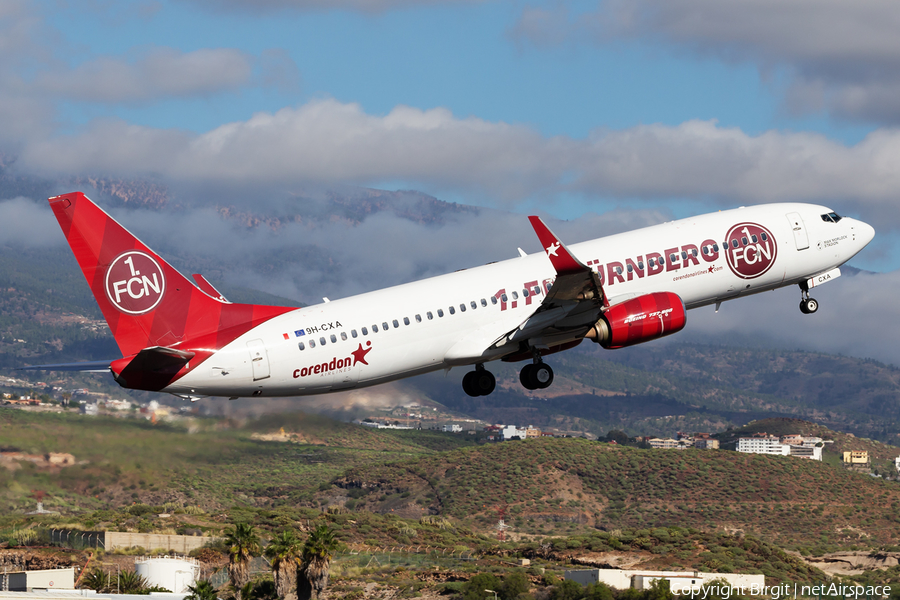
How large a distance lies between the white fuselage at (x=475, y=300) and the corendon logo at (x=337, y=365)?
4cm

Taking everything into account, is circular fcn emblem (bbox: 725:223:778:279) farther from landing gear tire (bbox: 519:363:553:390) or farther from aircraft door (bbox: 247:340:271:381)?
aircraft door (bbox: 247:340:271:381)

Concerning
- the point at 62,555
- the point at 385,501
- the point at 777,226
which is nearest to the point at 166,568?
the point at 62,555

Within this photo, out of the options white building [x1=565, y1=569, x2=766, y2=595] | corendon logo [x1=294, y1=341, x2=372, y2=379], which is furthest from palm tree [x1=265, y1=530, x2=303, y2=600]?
corendon logo [x1=294, y1=341, x2=372, y2=379]

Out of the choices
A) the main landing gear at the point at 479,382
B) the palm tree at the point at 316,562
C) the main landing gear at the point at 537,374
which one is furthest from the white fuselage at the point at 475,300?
the palm tree at the point at 316,562

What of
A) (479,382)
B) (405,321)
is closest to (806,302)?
(479,382)

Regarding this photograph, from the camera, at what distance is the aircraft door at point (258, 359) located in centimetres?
4100

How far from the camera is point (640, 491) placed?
499 ft

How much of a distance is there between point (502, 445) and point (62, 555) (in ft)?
304

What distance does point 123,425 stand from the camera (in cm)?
4894

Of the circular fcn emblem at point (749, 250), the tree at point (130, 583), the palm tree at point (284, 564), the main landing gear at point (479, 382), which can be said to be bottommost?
the tree at point (130, 583)

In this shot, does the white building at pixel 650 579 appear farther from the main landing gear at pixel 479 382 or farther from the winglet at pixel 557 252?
the winglet at pixel 557 252

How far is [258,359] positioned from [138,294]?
484cm

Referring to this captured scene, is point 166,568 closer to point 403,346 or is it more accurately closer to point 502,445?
point 403,346

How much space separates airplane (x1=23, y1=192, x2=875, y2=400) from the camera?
40.2 metres
